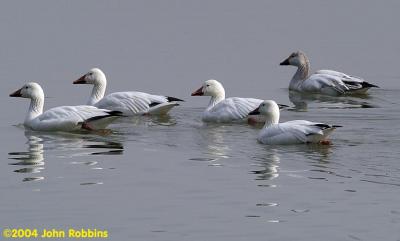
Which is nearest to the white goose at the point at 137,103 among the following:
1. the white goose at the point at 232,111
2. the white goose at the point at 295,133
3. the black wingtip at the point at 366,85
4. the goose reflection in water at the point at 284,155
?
the white goose at the point at 232,111

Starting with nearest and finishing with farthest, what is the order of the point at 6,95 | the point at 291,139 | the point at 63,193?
the point at 63,193
the point at 291,139
the point at 6,95

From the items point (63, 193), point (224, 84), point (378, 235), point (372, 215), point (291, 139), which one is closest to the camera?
point (378, 235)

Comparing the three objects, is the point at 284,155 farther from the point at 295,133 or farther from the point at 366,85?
the point at 366,85

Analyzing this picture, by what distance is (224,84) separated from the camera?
77.6 feet

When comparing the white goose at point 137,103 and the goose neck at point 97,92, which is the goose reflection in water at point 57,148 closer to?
the white goose at point 137,103

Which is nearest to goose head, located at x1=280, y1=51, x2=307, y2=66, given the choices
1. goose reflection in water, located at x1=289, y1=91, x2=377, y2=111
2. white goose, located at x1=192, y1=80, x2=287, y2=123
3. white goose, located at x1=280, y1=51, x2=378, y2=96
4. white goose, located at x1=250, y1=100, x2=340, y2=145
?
white goose, located at x1=280, y1=51, x2=378, y2=96

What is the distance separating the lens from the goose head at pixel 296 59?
80.3 ft

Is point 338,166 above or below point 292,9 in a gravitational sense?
below

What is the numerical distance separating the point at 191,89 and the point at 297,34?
705 cm

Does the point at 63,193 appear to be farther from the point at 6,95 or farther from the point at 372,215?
the point at 6,95

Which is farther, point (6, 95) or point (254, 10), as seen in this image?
point (254, 10)

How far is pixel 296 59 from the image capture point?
24.5 meters

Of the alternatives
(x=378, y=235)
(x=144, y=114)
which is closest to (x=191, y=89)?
(x=144, y=114)

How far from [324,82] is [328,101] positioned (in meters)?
0.78
